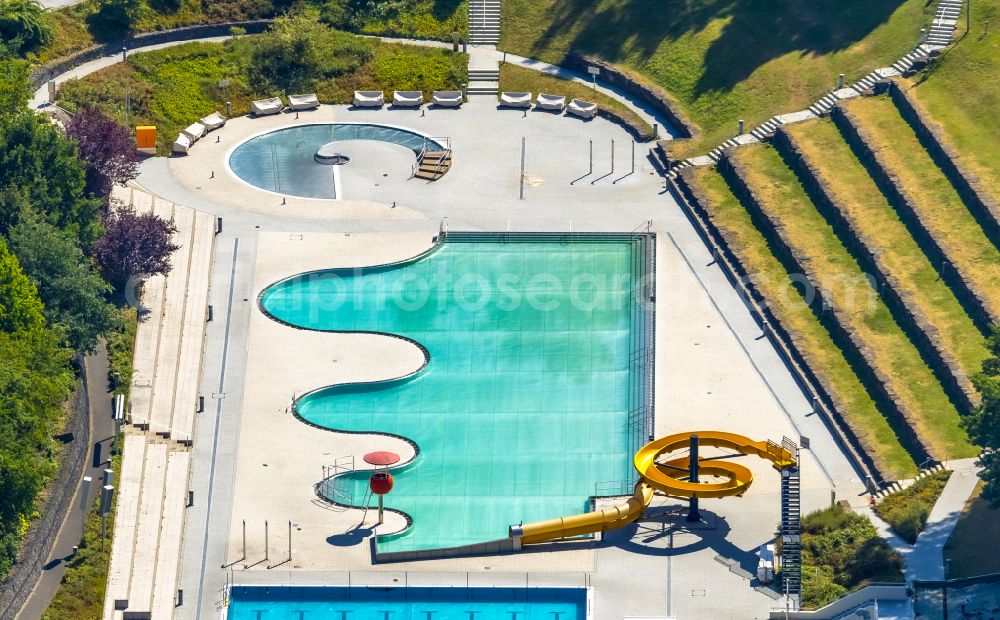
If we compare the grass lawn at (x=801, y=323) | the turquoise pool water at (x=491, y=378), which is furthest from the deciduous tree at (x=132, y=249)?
the grass lawn at (x=801, y=323)

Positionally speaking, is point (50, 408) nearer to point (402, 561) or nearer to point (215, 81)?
point (402, 561)

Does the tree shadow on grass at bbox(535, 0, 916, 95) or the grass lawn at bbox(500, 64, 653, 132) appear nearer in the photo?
the tree shadow on grass at bbox(535, 0, 916, 95)

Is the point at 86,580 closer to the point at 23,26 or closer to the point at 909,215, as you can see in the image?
the point at 23,26

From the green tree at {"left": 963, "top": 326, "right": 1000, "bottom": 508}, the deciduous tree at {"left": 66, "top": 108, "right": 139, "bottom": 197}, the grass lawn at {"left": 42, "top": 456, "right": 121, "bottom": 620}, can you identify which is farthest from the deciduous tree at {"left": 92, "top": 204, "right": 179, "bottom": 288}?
the green tree at {"left": 963, "top": 326, "right": 1000, "bottom": 508}

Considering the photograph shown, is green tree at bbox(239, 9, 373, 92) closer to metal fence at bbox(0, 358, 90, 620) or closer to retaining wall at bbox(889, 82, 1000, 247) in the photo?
metal fence at bbox(0, 358, 90, 620)

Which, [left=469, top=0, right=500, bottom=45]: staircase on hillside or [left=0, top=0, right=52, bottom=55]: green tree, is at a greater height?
[left=469, top=0, right=500, bottom=45]: staircase on hillside

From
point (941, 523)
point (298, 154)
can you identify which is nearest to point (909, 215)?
point (941, 523)

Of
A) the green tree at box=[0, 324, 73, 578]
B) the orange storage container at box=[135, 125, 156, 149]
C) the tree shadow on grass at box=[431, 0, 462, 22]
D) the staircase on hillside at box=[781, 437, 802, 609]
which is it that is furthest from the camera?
the tree shadow on grass at box=[431, 0, 462, 22]

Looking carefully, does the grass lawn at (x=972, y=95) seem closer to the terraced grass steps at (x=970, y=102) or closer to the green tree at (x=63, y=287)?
the terraced grass steps at (x=970, y=102)
